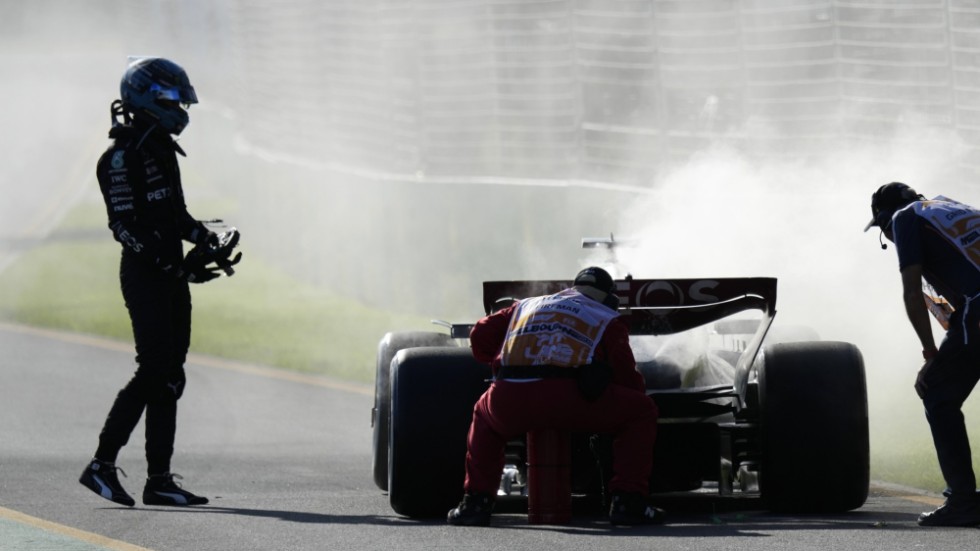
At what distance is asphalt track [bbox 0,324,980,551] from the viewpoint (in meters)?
7.53

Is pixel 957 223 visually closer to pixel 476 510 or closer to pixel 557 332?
pixel 557 332

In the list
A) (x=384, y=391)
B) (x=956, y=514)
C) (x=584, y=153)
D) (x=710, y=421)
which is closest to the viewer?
(x=956, y=514)

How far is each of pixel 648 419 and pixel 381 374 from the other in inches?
78.0

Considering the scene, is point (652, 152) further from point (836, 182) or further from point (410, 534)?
point (410, 534)

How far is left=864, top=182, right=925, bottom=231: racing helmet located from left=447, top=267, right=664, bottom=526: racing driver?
126 cm

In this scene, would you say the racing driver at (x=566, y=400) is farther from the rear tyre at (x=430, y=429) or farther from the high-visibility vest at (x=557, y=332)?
the rear tyre at (x=430, y=429)

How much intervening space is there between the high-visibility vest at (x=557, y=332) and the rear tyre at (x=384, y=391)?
1.20 m

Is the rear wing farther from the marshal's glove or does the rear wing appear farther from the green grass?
the green grass

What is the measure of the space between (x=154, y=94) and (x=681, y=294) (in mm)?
2724

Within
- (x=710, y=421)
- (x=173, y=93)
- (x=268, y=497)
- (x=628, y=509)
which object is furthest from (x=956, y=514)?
(x=173, y=93)

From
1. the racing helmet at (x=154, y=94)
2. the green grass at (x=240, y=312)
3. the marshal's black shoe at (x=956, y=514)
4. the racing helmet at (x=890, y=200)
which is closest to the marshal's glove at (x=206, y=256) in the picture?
the racing helmet at (x=154, y=94)

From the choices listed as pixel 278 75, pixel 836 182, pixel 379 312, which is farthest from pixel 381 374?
pixel 278 75

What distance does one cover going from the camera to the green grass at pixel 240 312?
16625 millimetres

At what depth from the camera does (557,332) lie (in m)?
7.90
